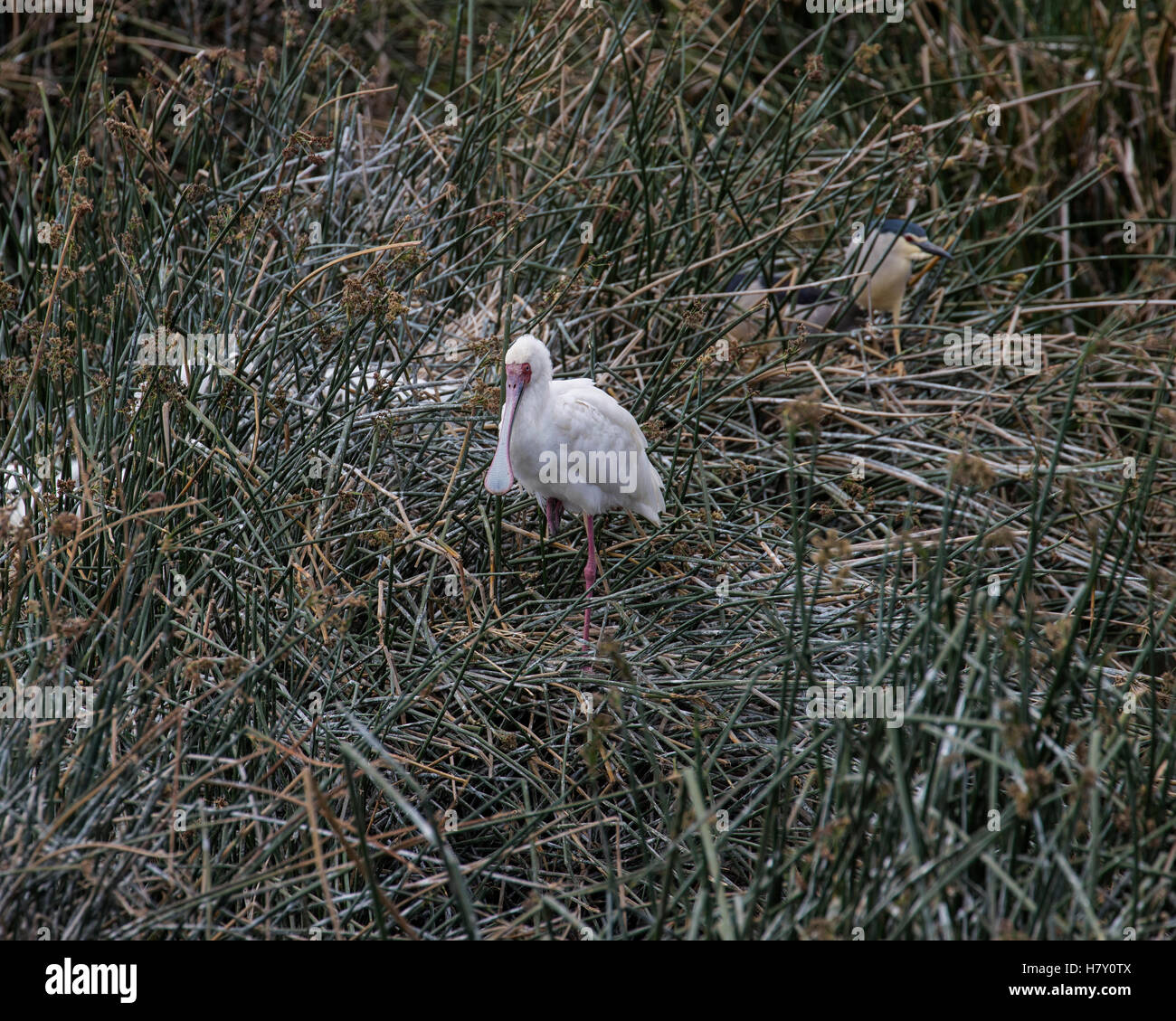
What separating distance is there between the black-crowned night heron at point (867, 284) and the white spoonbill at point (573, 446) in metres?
1.04

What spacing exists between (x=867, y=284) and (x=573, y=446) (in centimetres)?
148

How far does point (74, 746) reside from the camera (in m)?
2.15

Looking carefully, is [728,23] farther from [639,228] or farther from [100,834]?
[100,834]

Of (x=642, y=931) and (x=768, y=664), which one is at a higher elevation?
(x=768, y=664)

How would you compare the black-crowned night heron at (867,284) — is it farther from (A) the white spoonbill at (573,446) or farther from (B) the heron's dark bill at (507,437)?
(B) the heron's dark bill at (507,437)

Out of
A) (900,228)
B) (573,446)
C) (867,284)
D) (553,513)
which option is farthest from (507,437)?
(900,228)

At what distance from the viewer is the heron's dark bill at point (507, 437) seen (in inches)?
115

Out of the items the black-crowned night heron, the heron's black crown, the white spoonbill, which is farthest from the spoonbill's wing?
the heron's black crown

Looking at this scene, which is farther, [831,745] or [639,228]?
[639,228]

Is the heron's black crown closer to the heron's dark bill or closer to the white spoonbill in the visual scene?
the white spoonbill

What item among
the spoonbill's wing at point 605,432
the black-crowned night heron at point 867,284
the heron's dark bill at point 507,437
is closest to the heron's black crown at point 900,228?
the black-crowned night heron at point 867,284

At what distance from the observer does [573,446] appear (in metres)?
3.21
